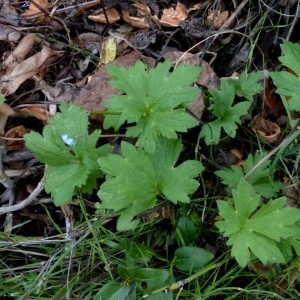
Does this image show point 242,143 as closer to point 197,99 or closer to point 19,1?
point 197,99

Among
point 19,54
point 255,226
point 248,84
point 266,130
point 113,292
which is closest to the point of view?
point 255,226

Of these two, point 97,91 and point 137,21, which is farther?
point 137,21

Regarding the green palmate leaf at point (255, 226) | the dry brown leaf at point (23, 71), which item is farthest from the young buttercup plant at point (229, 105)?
the dry brown leaf at point (23, 71)

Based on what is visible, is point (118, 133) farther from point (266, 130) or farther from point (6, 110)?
point (266, 130)

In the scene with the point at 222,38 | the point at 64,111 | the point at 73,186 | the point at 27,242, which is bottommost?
the point at 27,242

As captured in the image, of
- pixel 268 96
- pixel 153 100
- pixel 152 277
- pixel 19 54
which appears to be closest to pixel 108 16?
pixel 19 54

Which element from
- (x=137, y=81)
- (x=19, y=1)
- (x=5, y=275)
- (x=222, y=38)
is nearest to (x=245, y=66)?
(x=222, y=38)

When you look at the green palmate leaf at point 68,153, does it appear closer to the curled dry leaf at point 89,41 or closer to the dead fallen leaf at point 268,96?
the curled dry leaf at point 89,41
